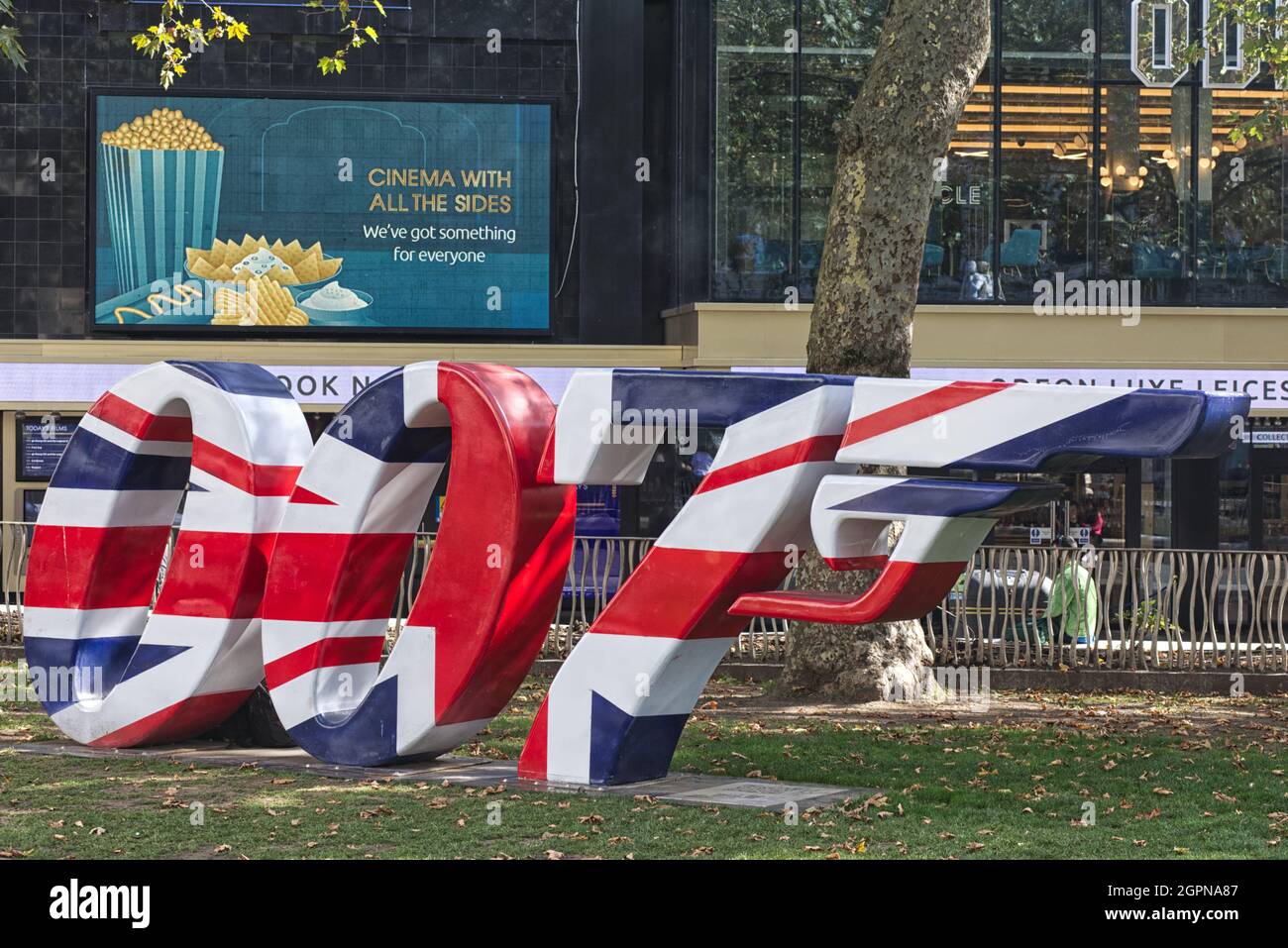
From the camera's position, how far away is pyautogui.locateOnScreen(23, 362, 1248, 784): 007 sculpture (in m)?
9.15

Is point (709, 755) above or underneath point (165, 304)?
underneath

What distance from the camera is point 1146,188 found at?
72.9 ft

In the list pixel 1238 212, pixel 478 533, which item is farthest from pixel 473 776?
pixel 1238 212

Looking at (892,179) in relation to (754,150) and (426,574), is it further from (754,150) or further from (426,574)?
(754,150)

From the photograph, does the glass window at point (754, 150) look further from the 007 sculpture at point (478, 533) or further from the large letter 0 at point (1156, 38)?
the 007 sculpture at point (478, 533)

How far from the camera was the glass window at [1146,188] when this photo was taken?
2214 centimetres

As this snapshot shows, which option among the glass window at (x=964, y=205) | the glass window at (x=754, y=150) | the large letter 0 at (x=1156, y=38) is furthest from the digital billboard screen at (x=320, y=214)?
the large letter 0 at (x=1156, y=38)

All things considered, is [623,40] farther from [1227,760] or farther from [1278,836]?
[1278,836]

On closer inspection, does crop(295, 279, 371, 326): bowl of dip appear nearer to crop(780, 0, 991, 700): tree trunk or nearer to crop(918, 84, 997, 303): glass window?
crop(918, 84, 997, 303): glass window

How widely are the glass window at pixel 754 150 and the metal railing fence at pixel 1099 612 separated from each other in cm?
641

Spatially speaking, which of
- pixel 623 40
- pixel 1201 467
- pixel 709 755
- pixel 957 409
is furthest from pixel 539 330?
pixel 957 409

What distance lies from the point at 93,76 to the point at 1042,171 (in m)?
12.7

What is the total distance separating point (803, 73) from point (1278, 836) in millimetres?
14896

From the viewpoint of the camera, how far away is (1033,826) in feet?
30.0
